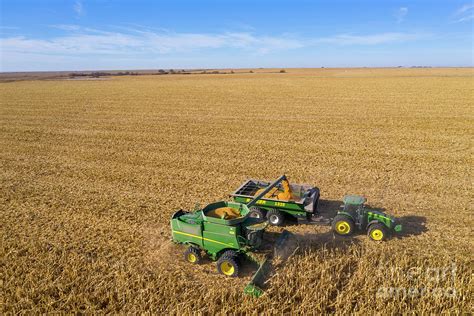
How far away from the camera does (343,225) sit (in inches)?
305

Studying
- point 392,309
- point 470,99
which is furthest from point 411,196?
point 470,99

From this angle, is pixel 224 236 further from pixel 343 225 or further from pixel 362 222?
pixel 362 222

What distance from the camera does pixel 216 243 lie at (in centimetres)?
657

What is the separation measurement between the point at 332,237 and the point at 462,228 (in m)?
3.25

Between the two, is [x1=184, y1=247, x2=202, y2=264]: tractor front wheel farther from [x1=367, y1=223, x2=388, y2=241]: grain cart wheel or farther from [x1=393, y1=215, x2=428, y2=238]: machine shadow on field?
[x1=393, y1=215, x2=428, y2=238]: machine shadow on field

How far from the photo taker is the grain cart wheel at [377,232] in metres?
7.45

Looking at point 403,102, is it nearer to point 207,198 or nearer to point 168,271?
point 207,198

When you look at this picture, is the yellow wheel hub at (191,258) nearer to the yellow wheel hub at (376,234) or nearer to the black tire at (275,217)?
the black tire at (275,217)

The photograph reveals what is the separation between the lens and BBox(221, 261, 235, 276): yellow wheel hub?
6.35 metres

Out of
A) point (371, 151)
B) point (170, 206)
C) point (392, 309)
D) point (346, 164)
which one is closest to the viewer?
point (392, 309)

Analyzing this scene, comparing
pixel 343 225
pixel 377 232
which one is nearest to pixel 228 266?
pixel 343 225

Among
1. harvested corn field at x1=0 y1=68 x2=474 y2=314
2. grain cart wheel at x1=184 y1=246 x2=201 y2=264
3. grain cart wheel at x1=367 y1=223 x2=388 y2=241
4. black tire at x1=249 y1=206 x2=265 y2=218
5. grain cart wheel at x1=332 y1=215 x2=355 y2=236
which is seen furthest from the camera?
black tire at x1=249 y1=206 x2=265 y2=218

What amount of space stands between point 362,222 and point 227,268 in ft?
11.1

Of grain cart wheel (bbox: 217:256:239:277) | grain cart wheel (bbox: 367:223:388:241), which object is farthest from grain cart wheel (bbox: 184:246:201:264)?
grain cart wheel (bbox: 367:223:388:241)
